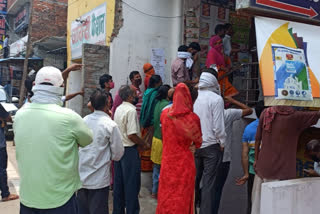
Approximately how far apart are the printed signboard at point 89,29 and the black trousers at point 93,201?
175 inches

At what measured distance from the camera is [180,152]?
339 cm

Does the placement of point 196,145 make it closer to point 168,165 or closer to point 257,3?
point 168,165

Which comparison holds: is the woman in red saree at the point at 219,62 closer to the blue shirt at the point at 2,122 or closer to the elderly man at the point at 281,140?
the elderly man at the point at 281,140

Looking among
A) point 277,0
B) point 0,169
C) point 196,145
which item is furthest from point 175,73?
point 0,169

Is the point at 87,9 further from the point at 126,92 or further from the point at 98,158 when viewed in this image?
the point at 98,158

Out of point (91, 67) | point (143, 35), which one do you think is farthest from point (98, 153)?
point (143, 35)

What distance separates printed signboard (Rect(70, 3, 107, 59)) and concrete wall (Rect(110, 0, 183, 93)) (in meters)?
0.86

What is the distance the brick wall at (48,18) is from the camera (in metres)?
15.3

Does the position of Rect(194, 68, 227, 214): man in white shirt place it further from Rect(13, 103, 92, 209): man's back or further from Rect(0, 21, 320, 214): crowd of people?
Rect(13, 103, 92, 209): man's back

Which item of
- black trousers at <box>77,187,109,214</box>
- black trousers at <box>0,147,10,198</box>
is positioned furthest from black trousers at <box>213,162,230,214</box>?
black trousers at <box>0,147,10,198</box>

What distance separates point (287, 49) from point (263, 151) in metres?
1.09

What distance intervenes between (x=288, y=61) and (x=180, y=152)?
4.72 ft

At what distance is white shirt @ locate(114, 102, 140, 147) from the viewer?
3924mm

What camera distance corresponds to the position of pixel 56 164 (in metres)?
2.34
